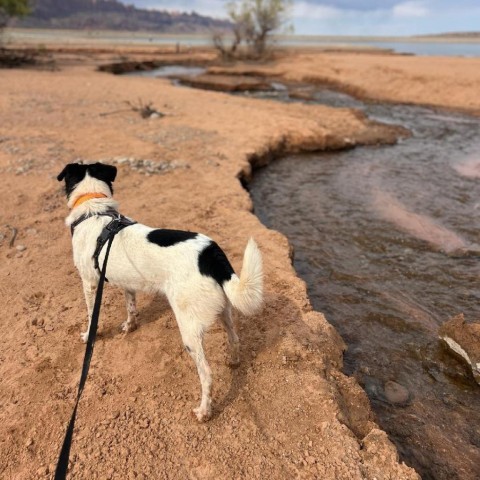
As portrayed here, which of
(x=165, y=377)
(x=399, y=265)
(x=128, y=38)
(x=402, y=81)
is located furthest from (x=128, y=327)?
(x=128, y=38)

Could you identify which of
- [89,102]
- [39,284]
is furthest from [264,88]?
[39,284]

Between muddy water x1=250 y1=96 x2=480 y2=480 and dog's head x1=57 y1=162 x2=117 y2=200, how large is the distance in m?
3.20

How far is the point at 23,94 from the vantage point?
50.2 feet

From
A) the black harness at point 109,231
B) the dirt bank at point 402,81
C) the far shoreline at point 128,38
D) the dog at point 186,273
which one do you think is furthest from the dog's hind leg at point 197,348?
the far shoreline at point 128,38

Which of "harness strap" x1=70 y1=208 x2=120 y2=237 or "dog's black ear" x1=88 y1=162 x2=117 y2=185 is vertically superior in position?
"dog's black ear" x1=88 y1=162 x2=117 y2=185

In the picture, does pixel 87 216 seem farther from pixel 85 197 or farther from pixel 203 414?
pixel 203 414

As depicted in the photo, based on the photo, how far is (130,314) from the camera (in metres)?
3.75

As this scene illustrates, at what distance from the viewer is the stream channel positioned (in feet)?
11.2

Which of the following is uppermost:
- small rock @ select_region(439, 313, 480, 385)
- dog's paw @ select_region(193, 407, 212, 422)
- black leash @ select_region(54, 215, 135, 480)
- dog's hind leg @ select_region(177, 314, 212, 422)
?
black leash @ select_region(54, 215, 135, 480)

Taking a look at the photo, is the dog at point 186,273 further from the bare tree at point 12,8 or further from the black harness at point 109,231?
the bare tree at point 12,8

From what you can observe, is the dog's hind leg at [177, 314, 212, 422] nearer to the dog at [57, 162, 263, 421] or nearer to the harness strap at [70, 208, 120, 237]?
the dog at [57, 162, 263, 421]

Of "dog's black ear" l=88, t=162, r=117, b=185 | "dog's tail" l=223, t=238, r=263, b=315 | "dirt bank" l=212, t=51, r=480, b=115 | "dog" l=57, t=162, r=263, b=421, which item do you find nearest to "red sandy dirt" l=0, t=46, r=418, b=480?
"dog" l=57, t=162, r=263, b=421

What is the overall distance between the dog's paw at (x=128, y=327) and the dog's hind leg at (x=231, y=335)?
112cm

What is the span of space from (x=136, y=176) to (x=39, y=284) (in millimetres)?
3707
